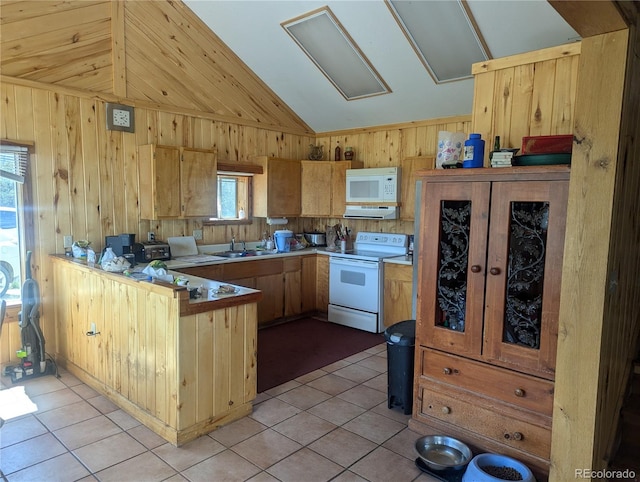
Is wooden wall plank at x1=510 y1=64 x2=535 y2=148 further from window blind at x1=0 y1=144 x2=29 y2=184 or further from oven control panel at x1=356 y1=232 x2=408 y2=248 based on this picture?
window blind at x1=0 y1=144 x2=29 y2=184

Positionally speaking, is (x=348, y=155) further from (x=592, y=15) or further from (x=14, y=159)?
(x=592, y=15)

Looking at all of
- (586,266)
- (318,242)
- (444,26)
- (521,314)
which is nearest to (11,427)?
(521,314)

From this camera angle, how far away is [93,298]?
3357mm

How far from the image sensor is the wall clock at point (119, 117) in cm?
405

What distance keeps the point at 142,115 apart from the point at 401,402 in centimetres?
358

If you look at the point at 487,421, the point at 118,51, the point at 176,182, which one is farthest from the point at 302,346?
the point at 118,51

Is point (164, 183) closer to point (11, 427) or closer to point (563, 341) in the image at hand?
point (11, 427)

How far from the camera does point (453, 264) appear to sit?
8.66 feet

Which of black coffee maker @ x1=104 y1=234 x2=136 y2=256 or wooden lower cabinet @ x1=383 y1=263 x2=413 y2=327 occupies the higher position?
black coffee maker @ x1=104 y1=234 x2=136 y2=256

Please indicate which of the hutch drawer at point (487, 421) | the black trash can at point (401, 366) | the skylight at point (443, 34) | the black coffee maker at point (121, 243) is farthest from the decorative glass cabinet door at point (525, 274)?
the black coffee maker at point (121, 243)

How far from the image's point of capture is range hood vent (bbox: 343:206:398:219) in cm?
508

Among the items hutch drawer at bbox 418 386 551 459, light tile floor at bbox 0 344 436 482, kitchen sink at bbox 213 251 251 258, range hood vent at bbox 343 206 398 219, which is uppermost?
range hood vent at bbox 343 206 398 219

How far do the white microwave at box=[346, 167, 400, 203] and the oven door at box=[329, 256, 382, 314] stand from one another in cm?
79

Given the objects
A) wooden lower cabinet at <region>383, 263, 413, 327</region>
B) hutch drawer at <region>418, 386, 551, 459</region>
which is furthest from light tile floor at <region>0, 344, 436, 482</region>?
wooden lower cabinet at <region>383, 263, 413, 327</region>
